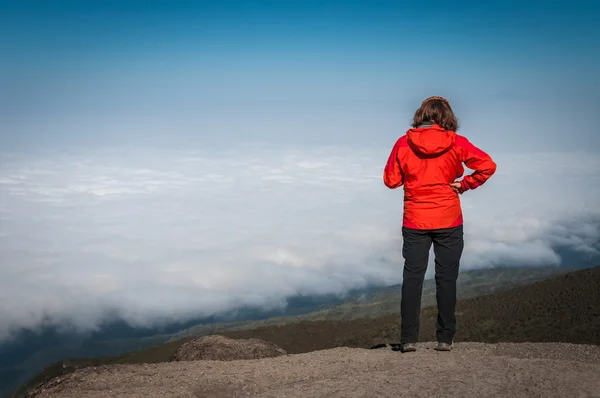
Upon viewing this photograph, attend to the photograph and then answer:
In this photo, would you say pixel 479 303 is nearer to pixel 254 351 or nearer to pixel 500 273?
pixel 254 351

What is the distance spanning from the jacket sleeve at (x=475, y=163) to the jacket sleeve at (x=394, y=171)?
77 cm

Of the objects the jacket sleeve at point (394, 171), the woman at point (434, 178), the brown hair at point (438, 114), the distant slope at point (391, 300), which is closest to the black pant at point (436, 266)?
the woman at point (434, 178)

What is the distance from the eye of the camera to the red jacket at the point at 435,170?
Answer: 26.9 feet

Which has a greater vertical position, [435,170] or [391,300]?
[391,300]

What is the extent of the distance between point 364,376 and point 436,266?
1714 mm

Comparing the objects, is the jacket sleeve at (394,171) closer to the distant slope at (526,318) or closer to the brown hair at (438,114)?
the brown hair at (438,114)

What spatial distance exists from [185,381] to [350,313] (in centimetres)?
16048

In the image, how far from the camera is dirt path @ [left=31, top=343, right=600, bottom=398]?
25.0ft

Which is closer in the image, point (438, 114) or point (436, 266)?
point (438, 114)

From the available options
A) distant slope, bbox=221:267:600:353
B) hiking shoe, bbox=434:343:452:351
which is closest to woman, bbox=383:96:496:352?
hiking shoe, bbox=434:343:452:351

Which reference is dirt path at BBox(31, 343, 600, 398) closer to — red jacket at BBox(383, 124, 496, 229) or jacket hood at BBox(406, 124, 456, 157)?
red jacket at BBox(383, 124, 496, 229)

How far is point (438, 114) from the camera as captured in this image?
826 centimetres

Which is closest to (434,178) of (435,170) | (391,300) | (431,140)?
(435,170)

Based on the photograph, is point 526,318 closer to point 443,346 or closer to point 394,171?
point 443,346
